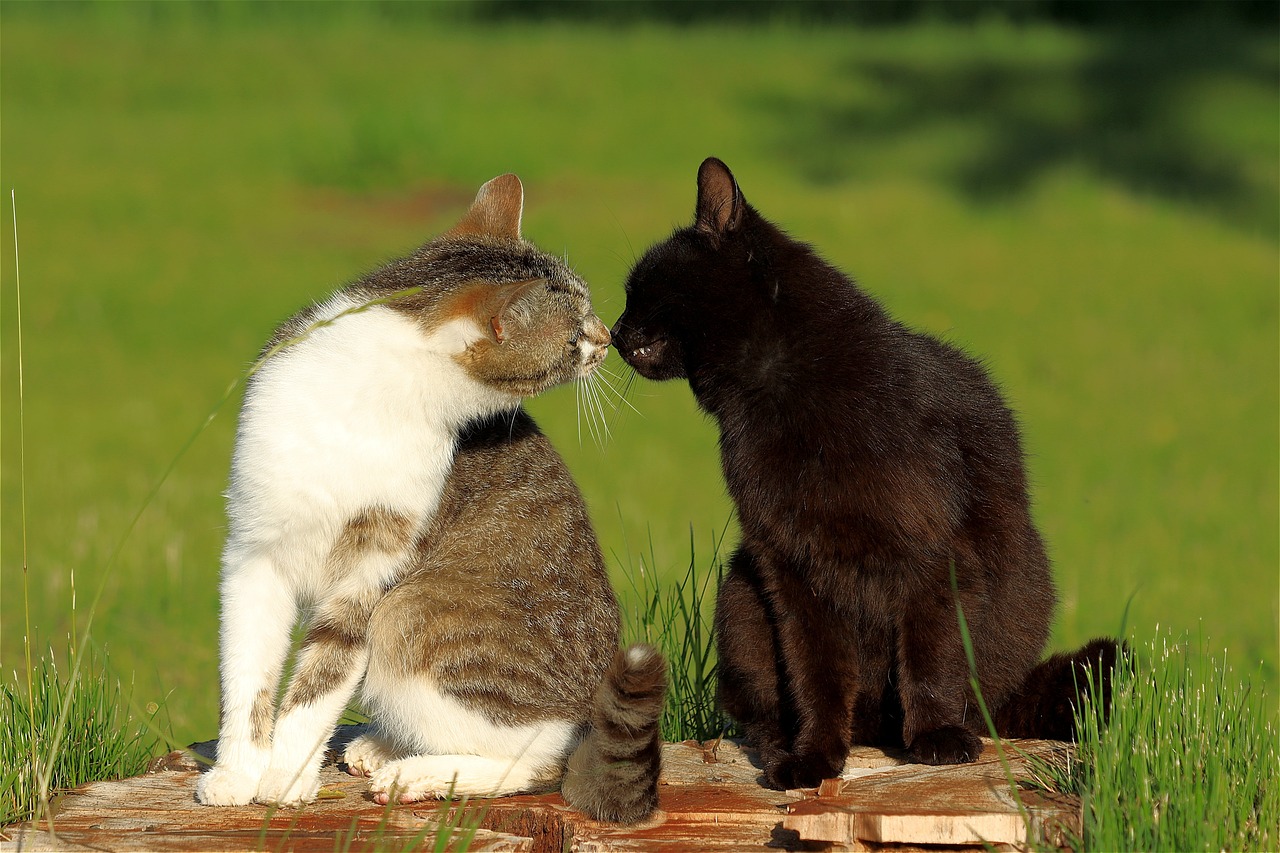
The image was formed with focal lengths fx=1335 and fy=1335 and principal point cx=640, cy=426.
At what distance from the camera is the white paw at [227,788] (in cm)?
341

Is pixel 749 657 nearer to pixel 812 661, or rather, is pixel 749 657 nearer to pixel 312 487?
pixel 812 661

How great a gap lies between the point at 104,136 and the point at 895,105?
1201 centimetres

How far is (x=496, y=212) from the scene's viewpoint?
4.31 metres

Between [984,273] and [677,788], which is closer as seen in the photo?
[677,788]

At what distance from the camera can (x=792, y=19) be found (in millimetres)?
24641

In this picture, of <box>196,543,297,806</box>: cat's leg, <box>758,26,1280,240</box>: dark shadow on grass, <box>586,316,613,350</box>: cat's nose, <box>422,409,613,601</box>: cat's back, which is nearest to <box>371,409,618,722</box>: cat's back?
<box>422,409,613,601</box>: cat's back

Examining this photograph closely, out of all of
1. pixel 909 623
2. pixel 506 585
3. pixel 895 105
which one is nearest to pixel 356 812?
pixel 506 585

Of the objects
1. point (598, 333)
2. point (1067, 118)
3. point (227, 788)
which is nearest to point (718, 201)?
point (598, 333)

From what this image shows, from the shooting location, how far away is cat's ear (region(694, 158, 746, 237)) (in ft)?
12.3

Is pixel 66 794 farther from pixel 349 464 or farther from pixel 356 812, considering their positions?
pixel 349 464

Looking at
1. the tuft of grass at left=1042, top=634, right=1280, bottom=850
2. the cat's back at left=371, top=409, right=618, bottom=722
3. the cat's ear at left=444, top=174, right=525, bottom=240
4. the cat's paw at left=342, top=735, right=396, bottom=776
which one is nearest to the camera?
the tuft of grass at left=1042, top=634, right=1280, bottom=850

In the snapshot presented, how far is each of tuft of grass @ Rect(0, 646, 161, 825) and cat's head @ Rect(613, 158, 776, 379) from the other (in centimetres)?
166

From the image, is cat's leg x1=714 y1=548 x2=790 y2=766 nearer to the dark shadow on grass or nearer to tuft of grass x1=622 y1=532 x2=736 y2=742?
tuft of grass x1=622 y1=532 x2=736 y2=742

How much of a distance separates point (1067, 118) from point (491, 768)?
1957cm
